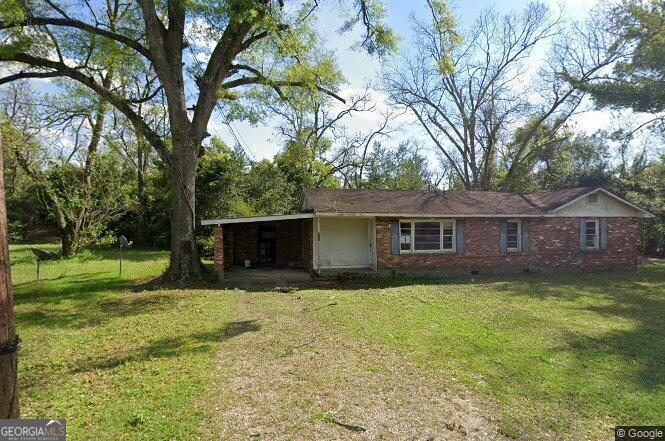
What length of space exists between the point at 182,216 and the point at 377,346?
8.73m

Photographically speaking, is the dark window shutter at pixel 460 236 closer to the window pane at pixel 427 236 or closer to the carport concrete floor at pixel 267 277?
the window pane at pixel 427 236

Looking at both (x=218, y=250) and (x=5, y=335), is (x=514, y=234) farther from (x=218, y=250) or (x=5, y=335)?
(x=5, y=335)

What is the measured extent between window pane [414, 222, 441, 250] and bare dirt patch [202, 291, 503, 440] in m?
8.95

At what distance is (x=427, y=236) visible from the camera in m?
15.6

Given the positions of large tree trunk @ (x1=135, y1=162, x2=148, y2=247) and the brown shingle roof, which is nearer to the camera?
the brown shingle roof

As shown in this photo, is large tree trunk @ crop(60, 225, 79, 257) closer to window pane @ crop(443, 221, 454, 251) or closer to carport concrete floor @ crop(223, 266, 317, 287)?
carport concrete floor @ crop(223, 266, 317, 287)

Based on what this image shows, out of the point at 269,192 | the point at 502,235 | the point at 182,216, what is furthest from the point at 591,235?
the point at 269,192

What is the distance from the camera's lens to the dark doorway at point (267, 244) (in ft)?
61.6

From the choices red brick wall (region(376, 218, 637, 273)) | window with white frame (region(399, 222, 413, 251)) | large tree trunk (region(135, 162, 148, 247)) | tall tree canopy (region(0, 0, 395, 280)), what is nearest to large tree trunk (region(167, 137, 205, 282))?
tall tree canopy (region(0, 0, 395, 280))

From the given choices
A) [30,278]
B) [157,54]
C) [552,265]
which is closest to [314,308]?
[157,54]

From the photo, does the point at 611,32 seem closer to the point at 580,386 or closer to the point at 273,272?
the point at 273,272

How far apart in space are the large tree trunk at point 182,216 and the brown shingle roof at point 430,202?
4465 millimetres

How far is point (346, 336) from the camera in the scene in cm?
729

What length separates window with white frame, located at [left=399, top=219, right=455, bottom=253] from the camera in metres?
15.4
